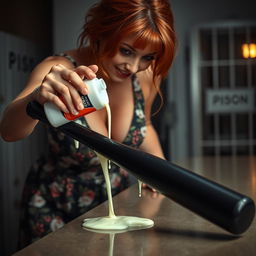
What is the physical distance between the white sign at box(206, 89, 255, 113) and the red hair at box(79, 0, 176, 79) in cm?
337

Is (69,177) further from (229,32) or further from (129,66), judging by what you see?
(229,32)

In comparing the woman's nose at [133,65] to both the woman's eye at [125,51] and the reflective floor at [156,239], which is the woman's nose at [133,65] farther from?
the reflective floor at [156,239]

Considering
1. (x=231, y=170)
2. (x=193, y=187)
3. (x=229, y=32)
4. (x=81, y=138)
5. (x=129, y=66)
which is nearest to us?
(x=193, y=187)

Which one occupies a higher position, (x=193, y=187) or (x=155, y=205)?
(x=193, y=187)

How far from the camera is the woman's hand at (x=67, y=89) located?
99 centimetres

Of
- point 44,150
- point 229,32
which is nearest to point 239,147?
point 229,32

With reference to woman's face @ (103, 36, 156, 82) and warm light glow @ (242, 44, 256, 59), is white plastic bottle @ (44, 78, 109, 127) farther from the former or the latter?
warm light glow @ (242, 44, 256, 59)

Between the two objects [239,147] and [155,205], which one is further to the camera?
[239,147]

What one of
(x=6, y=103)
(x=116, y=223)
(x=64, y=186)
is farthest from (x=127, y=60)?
(x=6, y=103)

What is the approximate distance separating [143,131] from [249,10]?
134 inches

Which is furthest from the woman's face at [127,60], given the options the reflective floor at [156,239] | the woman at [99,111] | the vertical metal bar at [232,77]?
the vertical metal bar at [232,77]

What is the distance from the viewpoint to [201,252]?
84 cm

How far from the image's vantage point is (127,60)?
5.10 ft

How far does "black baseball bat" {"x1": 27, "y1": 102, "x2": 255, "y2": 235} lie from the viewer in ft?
2.60
